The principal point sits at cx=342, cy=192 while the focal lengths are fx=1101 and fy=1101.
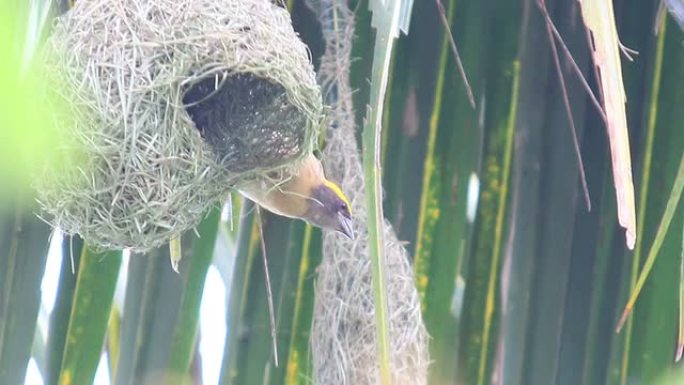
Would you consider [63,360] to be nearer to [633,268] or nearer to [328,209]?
[328,209]

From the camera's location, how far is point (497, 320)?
183cm

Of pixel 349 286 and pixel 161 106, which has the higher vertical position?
pixel 161 106

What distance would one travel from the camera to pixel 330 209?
1543mm

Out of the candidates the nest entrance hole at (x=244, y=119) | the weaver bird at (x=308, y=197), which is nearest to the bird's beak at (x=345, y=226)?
the weaver bird at (x=308, y=197)

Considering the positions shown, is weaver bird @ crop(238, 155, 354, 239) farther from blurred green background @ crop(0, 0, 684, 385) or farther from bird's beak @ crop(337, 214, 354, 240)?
blurred green background @ crop(0, 0, 684, 385)

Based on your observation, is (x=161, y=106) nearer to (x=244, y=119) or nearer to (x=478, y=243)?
(x=244, y=119)

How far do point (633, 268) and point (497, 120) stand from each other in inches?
13.0

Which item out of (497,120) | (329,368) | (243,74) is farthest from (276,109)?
(497,120)

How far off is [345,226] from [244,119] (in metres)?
0.25

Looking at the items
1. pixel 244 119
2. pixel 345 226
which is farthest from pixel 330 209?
pixel 244 119

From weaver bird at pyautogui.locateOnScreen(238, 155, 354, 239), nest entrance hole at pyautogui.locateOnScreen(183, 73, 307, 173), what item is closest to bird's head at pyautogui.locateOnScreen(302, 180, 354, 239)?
weaver bird at pyautogui.locateOnScreen(238, 155, 354, 239)

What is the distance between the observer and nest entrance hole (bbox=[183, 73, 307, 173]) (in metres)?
1.39

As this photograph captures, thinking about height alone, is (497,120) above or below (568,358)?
above

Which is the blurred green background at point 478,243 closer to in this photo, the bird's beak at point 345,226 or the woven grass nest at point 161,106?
the bird's beak at point 345,226
